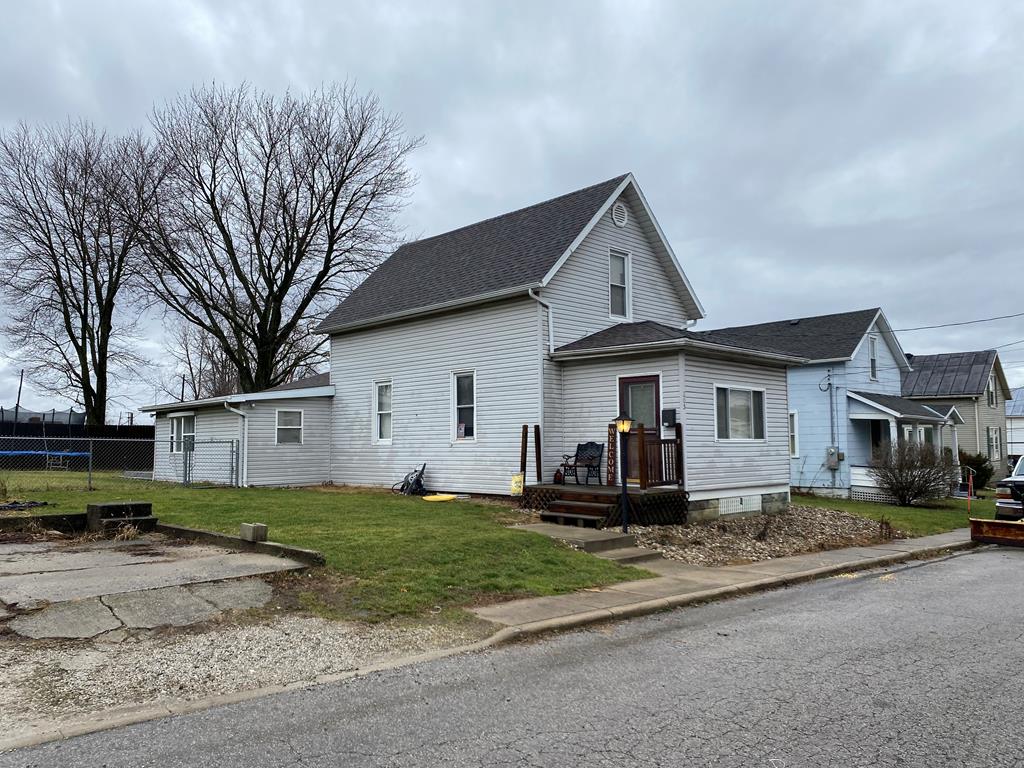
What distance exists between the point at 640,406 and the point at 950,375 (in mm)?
24231

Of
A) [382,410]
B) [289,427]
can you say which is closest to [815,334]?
[382,410]

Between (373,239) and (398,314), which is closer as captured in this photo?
(398,314)

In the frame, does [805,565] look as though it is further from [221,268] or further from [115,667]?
[221,268]

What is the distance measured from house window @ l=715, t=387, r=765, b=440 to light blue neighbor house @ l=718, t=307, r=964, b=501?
820 centimetres

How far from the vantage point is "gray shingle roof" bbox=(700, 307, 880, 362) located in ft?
80.5

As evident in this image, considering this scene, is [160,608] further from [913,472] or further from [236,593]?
[913,472]

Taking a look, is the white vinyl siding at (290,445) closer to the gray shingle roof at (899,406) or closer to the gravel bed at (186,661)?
the gravel bed at (186,661)

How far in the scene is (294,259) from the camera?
2998 cm

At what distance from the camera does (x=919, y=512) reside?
19500mm

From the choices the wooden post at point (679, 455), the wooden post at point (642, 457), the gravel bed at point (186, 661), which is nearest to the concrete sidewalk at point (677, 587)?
the gravel bed at point (186, 661)

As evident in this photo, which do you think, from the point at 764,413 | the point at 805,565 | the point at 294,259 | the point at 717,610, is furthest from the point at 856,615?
the point at 294,259

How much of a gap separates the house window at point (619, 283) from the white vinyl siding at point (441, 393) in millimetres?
2824

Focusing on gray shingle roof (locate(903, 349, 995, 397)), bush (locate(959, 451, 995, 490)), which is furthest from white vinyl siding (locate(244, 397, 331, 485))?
gray shingle roof (locate(903, 349, 995, 397))

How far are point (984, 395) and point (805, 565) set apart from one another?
89.2 feet
